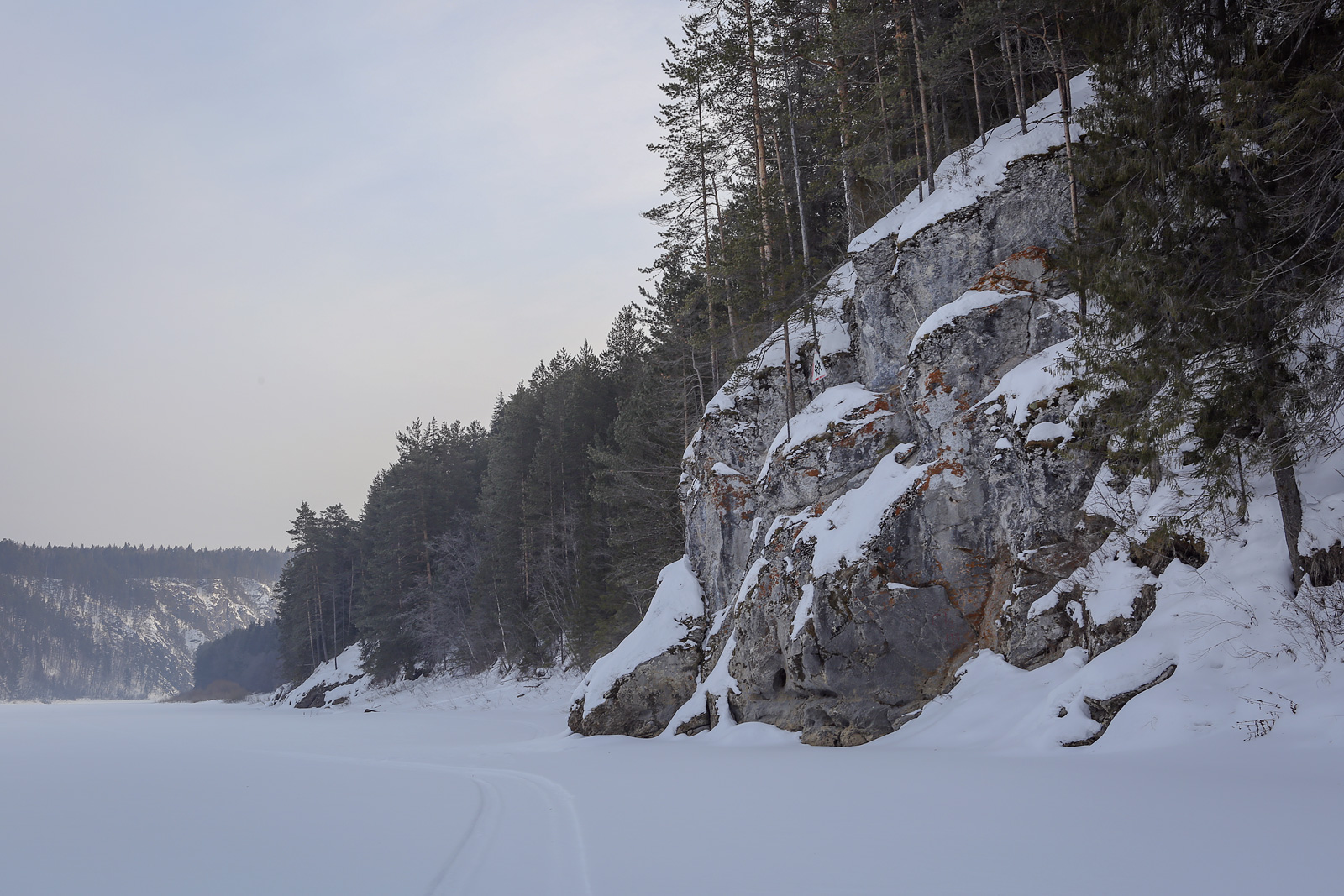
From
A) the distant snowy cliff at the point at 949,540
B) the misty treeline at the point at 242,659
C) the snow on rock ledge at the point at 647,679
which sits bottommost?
the misty treeline at the point at 242,659

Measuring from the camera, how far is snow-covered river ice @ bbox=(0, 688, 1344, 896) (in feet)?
15.3

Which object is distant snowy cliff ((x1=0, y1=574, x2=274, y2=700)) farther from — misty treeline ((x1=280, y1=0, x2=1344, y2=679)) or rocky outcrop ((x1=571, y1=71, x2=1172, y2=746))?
rocky outcrop ((x1=571, y1=71, x2=1172, y2=746))

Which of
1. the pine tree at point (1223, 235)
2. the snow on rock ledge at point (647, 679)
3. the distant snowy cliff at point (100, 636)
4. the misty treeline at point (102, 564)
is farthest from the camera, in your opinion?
the misty treeline at point (102, 564)

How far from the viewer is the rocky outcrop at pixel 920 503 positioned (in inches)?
485

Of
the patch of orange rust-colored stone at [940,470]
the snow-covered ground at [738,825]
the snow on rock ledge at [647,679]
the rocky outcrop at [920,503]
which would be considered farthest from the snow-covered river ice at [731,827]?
the snow on rock ledge at [647,679]

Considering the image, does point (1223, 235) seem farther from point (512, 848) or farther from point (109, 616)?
point (109, 616)

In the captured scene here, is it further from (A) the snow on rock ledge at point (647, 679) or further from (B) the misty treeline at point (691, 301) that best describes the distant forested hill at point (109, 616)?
(A) the snow on rock ledge at point (647, 679)

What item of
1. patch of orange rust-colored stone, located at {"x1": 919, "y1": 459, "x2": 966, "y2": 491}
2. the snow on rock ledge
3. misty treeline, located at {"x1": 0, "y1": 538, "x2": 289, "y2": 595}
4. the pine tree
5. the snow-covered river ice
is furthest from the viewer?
misty treeline, located at {"x1": 0, "y1": 538, "x2": 289, "y2": 595}

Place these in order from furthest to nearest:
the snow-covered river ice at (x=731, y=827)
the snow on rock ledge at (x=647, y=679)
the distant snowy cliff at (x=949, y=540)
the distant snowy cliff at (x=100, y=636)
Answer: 1. the distant snowy cliff at (x=100, y=636)
2. the snow on rock ledge at (x=647, y=679)
3. the distant snowy cliff at (x=949, y=540)
4. the snow-covered river ice at (x=731, y=827)

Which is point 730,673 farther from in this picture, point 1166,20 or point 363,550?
point 363,550

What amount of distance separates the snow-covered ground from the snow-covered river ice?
→ 27 millimetres

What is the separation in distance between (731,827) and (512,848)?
2.00 m

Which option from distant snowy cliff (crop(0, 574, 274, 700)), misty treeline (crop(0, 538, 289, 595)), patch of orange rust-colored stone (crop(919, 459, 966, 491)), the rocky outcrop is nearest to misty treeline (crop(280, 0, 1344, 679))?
the rocky outcrop

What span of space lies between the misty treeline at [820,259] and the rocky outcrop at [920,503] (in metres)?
1.63
